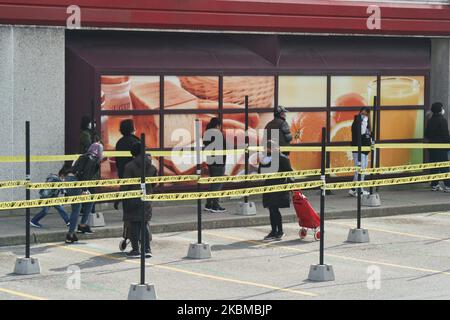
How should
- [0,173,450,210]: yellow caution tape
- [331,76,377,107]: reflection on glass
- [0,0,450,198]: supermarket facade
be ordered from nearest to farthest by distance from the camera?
[0,173,450,210]: yellow caution tape
[0,0,450,198]: supermarket facade
[331,76,377,107]: reflection on glass

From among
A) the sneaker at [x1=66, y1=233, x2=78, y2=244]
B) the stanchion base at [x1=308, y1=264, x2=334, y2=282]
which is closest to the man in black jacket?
the sneaker at [x1=66, y1=233, x2=78, y2=244]

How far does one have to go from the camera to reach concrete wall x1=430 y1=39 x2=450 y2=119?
2702 cm

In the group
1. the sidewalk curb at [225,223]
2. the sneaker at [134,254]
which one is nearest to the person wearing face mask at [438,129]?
the sidewalk curb at [225,223]

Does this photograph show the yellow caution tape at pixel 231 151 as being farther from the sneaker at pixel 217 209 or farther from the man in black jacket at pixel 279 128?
the sneaker at pixel 217 209

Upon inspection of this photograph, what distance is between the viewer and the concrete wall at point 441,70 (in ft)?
88.7

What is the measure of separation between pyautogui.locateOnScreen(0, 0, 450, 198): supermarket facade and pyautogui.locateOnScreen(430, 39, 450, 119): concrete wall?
0.08ft

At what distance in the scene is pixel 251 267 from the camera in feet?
55.2

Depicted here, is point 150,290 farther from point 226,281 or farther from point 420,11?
point 420,11

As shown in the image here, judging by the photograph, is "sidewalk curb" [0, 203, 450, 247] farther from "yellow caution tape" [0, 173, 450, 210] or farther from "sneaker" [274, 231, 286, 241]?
"sneaker" [274, 231, 286, 241]

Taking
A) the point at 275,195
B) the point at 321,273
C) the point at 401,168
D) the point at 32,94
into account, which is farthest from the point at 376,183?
the point at 32,94

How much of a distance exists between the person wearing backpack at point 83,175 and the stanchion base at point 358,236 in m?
3.98

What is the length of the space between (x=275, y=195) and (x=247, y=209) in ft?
8.06

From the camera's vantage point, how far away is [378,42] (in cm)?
2630

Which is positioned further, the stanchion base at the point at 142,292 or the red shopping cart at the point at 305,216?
the red shopping cart at the point at 305,216
